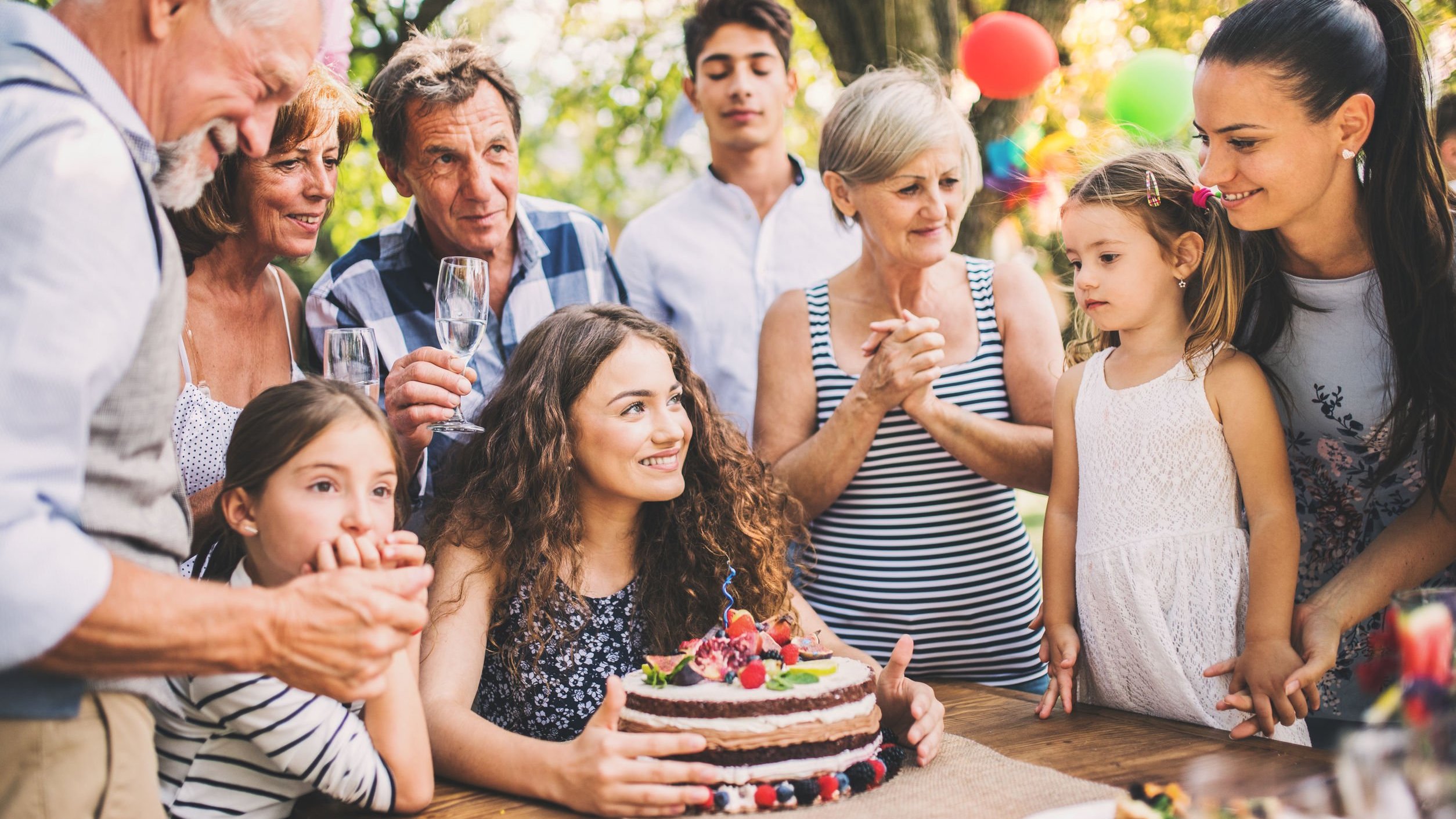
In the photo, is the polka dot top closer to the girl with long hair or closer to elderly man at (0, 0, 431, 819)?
the girl with long hair

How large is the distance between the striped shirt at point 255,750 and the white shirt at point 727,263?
2326mm

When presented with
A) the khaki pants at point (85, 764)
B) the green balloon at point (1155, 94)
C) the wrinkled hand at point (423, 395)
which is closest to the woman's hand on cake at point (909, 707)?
the wrinkled hand at point (423, 395)

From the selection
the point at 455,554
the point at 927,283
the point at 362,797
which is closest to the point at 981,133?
the point at 927,283

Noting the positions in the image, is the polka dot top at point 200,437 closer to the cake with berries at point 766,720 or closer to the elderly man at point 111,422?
the elderly man at point 111,422

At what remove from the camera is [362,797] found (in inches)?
84.0

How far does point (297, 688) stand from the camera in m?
2.02

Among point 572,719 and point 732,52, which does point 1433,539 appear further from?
point 732,52

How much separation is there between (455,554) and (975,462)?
1.52 m

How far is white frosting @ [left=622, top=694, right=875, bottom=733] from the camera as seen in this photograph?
84.0 inches

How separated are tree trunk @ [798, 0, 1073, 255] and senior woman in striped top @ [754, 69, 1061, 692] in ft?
9.59

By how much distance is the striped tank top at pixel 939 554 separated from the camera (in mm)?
3422

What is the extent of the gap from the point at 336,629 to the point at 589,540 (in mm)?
1241

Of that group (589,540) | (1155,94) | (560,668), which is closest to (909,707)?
(560,668)

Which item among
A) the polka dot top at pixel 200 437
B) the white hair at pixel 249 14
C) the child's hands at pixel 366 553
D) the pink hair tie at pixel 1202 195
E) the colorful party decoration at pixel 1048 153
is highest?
the colorful party decoration at pixel 1048 153
